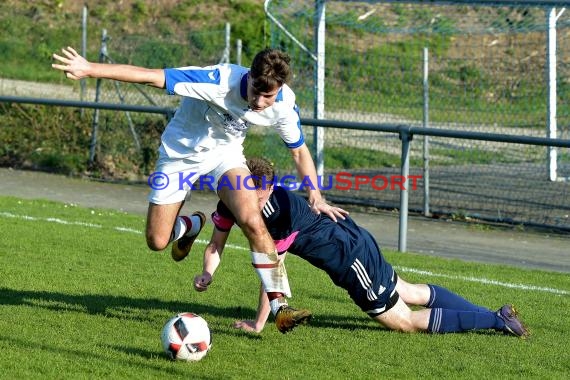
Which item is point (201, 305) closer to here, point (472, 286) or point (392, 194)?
point (472, 286)

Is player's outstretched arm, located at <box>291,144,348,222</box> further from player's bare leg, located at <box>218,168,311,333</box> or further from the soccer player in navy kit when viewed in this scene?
player's bare leg, located at <box>218,168,311,333</box>

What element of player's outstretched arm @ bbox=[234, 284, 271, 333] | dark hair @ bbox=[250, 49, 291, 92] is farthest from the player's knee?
dark hair @ bbox=[250, 49, 291, 92]

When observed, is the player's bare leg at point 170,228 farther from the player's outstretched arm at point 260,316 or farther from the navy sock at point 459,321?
the navy sock at point 459,321

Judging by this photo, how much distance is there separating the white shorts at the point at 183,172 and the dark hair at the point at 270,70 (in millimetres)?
801

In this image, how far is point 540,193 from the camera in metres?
14.8

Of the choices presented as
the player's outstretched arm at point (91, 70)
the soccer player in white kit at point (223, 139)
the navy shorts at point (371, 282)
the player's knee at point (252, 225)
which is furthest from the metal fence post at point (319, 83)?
the player's outstretched arm at point (91, 70)

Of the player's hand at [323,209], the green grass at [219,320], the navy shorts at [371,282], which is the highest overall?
the player's hand at [323,209]

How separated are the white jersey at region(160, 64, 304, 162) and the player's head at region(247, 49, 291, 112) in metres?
0.21

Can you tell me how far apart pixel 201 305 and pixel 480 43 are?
1117 cm

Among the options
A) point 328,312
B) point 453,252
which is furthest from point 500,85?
point 328,312

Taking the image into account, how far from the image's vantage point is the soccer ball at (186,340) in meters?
Result: 6.17

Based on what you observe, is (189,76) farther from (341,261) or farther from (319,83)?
(319,83)

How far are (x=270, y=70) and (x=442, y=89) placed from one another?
9.96 m

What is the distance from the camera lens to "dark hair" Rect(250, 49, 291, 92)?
21.9 ft
